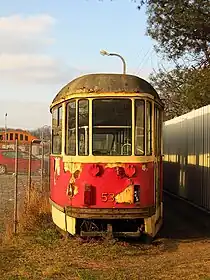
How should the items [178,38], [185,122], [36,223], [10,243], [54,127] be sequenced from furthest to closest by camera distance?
[185,122]
[178,38]
[36,223]
[54,127]
[10,243]

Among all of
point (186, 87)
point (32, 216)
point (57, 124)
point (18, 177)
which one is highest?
point (186, 87)

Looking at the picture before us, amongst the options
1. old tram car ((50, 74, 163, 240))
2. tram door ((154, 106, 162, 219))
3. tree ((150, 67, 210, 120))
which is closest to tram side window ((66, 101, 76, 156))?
old tram car ((50, 74, 163, 240))

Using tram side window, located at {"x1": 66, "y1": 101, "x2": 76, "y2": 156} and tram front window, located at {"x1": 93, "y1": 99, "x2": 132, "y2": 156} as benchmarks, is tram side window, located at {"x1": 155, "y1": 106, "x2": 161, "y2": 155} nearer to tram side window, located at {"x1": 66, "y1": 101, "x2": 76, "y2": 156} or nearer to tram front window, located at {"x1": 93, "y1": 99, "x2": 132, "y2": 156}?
tram front window, located at {"x1": 93, "y1": 99, "x2": 132, "y2": 156}

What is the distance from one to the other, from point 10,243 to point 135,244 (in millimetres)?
2309

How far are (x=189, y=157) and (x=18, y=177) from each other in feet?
38.3

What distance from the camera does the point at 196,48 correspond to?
659 inches

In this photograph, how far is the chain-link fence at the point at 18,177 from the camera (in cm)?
1241

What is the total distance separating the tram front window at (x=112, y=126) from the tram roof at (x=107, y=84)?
24cm

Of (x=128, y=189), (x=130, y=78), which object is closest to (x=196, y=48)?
(x=130, y=78)

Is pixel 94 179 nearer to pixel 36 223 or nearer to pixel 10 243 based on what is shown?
pixel 10 243

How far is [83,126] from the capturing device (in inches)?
402

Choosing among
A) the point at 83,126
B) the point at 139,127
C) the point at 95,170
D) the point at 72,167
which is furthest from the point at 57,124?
the point at 139,127

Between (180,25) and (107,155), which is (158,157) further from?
(180,25)

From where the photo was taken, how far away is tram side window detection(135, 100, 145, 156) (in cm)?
1011
